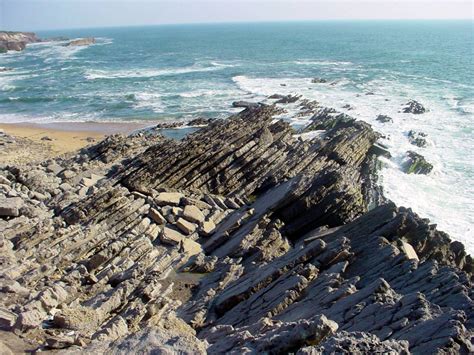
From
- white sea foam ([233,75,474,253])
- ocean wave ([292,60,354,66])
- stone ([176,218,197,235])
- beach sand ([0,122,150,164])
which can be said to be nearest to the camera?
stone ([176,218,197,235])

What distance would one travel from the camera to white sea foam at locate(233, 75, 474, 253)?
100 feet

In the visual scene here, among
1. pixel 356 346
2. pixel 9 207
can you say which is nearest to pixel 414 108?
pixel 9 207

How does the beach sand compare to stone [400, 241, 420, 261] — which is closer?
stone [400, 241, 420, 261]

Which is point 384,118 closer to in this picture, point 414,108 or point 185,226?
point 414,108

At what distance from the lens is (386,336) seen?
11844 millimetres

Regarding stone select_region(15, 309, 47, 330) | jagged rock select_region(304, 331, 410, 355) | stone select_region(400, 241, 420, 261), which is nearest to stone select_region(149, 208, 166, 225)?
stone select_region(15, 309, 47, 330)

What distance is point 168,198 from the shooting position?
1048 inches

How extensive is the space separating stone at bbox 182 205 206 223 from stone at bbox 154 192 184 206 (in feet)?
3.38

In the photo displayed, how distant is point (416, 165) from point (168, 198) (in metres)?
21.2

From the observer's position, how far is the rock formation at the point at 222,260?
38.7 feet

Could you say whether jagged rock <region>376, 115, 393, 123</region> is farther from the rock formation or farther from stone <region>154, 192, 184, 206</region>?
stone <region>154, 192, 184, 206</region>

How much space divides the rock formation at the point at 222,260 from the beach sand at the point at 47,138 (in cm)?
997

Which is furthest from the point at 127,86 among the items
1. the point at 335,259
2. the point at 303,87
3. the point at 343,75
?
the point at 335,259

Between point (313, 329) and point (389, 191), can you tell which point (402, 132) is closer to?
point (389, 191)
